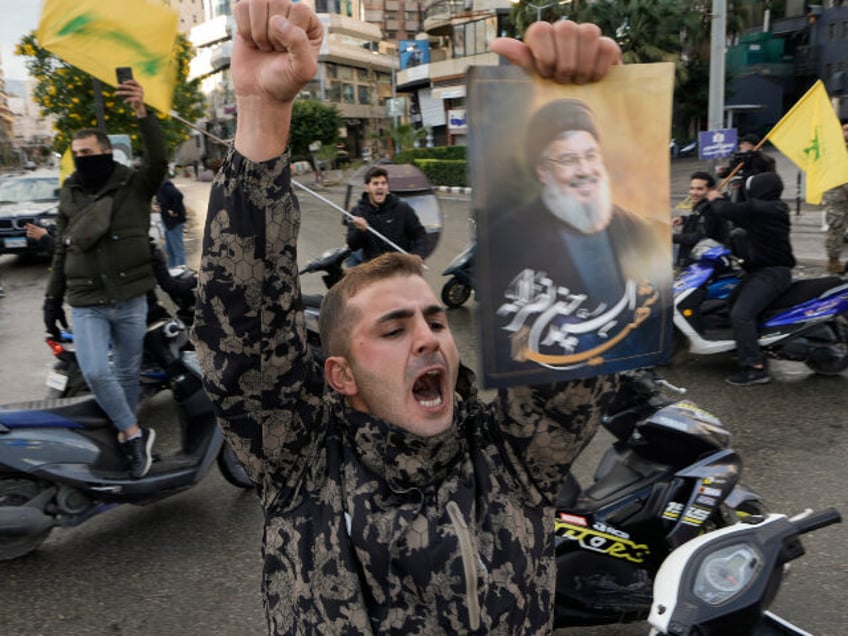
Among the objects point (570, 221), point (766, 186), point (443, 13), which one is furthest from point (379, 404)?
point (443, 13)

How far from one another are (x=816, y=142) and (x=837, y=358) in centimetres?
188

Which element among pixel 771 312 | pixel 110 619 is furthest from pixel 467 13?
pixel 110 619

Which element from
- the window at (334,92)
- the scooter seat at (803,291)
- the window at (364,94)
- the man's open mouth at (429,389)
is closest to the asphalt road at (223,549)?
the scooter seat at (803,291)

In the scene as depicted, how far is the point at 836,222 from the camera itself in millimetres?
8914

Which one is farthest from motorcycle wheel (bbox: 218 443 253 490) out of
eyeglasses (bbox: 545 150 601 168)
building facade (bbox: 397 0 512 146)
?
building facade (bbox: 397 0 512 146)

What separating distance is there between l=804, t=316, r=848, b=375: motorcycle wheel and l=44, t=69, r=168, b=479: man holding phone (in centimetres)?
468

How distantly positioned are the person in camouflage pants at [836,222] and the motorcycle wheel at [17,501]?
8.61 meters

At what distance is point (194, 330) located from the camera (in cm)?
128

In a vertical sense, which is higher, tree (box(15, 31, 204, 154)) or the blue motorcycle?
tree (box(15, 31, 204, 154))

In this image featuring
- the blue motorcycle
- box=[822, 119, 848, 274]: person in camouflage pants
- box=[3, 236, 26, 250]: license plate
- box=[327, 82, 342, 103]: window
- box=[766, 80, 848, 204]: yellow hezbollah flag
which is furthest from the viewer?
box=[327, 82, 342, 103]: window

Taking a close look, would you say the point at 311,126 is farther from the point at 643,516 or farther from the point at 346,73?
the point at 643,516

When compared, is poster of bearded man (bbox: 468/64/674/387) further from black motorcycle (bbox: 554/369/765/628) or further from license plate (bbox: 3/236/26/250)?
license plate (bbox: 3/236/26/250)

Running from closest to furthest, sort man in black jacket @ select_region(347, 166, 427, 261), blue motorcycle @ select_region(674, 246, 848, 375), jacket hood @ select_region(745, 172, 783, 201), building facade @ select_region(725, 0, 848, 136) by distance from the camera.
A: jacket hood @ select_region(745, 172, 783, 201) → blue motorcycle @ select_region(674, 246, 848, 375) → man in black jacket @ select_region(347, 166, 427, 261) → building facade @ select_region(725, 0, 848, 136)

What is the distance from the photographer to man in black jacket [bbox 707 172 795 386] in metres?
5.42
